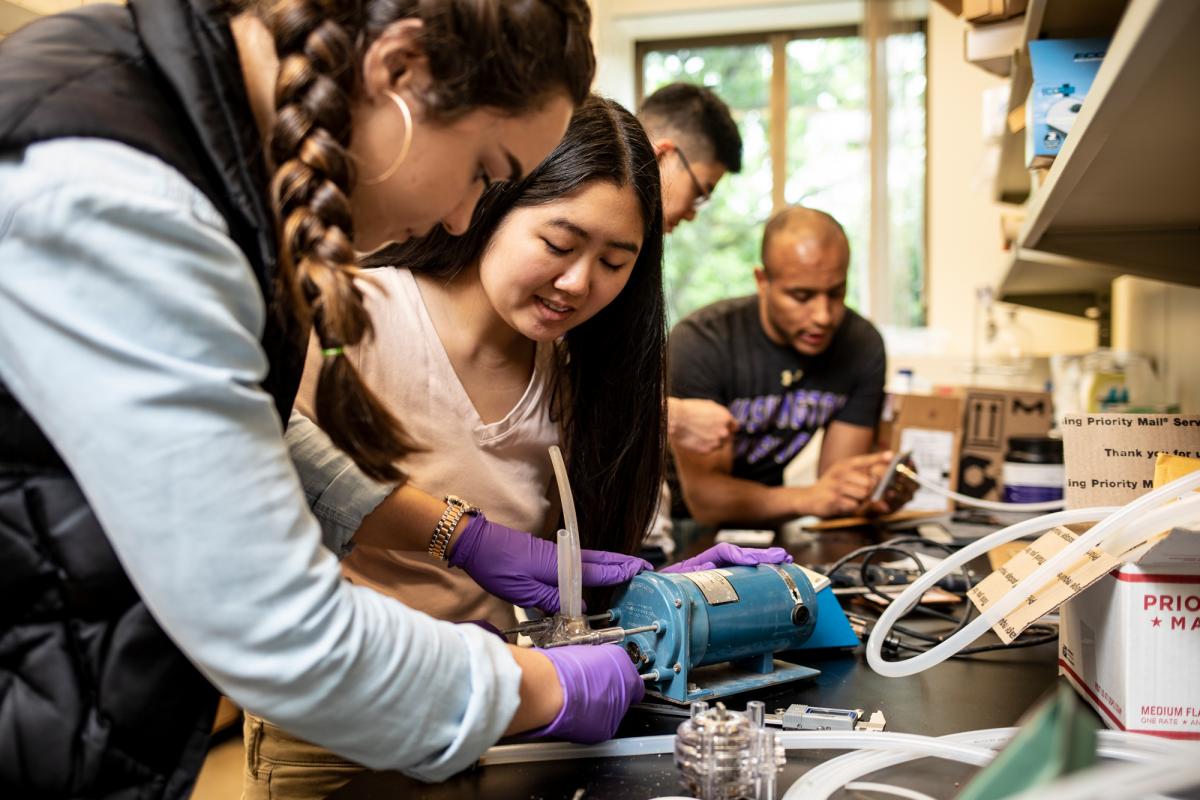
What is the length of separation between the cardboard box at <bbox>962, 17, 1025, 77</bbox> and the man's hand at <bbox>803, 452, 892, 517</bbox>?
1.03m

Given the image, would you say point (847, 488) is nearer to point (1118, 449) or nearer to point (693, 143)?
point (693, 143)

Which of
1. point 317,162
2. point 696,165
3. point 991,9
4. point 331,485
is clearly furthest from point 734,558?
point 696,165

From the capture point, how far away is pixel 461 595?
1480 mm

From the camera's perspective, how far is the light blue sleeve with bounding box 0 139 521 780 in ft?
1.95

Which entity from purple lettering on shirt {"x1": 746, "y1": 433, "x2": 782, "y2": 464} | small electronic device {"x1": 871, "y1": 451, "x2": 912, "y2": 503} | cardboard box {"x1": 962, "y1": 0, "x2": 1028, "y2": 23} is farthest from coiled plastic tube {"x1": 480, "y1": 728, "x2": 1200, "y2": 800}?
purple lettering on shirt {"x1": 746, "y1": 433, "x2": 782, "y2": 464}

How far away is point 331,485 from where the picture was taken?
3.95ft

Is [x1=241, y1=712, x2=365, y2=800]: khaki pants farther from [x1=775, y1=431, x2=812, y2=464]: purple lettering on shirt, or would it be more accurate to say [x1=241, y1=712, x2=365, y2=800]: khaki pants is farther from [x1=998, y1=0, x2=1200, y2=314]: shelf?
[x1=775, y1=431, x2=812, y2=464]: purple lettering on shirt

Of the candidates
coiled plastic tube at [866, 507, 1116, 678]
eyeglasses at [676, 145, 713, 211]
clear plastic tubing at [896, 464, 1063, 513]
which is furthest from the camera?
eyeglasses at [676, 145, 713, 211]

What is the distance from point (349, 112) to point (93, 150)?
0.18 meters

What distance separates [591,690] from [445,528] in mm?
469

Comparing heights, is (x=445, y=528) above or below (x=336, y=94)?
below

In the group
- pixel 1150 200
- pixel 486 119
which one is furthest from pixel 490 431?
pixel 1150 200

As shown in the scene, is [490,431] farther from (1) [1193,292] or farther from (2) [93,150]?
(1) [1193,292]

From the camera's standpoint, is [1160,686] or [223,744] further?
[223,744]
